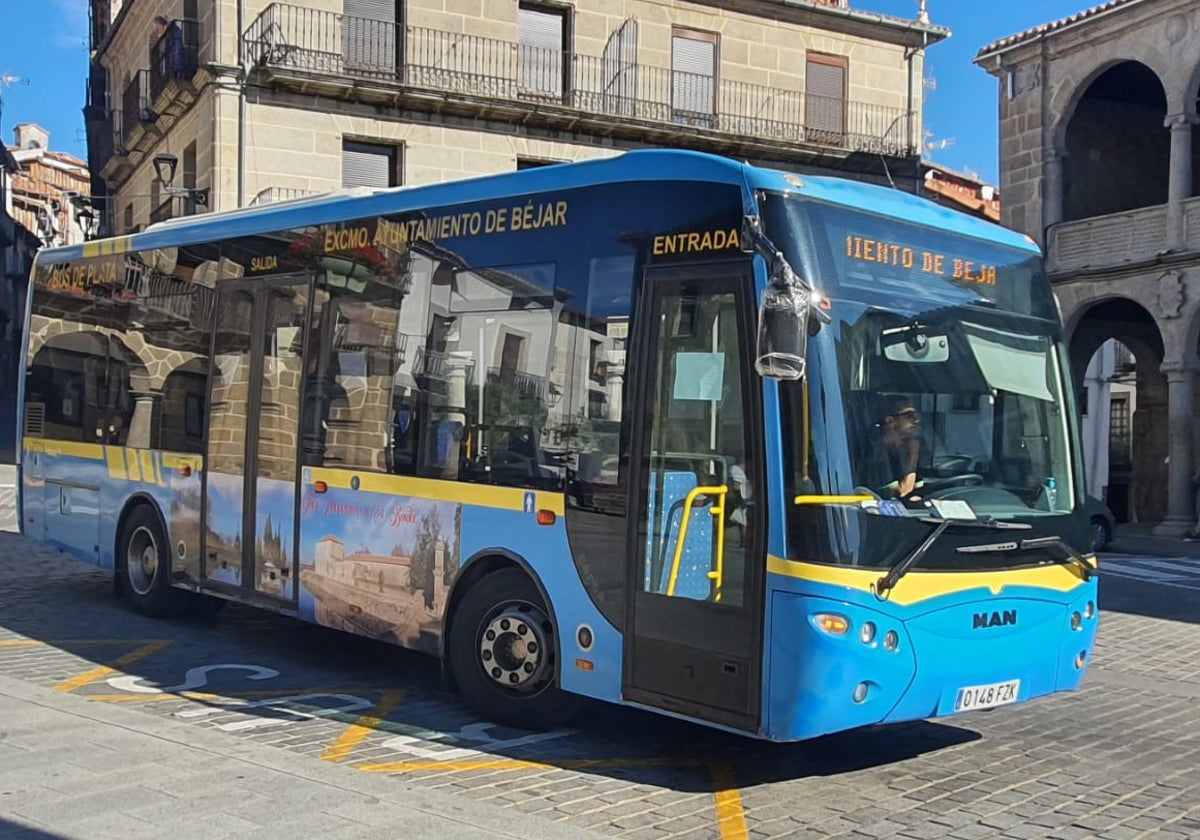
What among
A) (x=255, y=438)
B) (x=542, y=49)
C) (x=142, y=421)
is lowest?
(x=255, y=438)

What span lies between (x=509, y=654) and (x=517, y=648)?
3.1 inches

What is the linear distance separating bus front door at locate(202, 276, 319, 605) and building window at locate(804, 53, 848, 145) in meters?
22.7

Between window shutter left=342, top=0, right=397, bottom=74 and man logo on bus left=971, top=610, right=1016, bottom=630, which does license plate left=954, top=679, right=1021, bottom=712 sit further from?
window shutter left=342, top=0, right=397, bottom=74

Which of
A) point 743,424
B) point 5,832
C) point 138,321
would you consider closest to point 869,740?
point 743,424

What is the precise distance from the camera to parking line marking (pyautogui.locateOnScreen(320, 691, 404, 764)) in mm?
6559

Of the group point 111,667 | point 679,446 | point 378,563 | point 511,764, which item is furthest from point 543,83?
point 511,764

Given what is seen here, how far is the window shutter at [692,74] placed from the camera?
28328 millimetres

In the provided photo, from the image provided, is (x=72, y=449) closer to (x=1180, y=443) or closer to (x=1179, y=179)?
(x=1180, y=443)

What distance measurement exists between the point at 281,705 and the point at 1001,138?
24.1 meters

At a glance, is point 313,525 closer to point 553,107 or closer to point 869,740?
point 869,740

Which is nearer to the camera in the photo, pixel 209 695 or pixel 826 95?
pixel 209 695

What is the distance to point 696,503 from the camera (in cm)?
615

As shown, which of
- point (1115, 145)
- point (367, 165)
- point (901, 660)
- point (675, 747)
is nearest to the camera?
point (901, 660)

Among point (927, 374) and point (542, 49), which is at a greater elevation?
point (542, 49)
